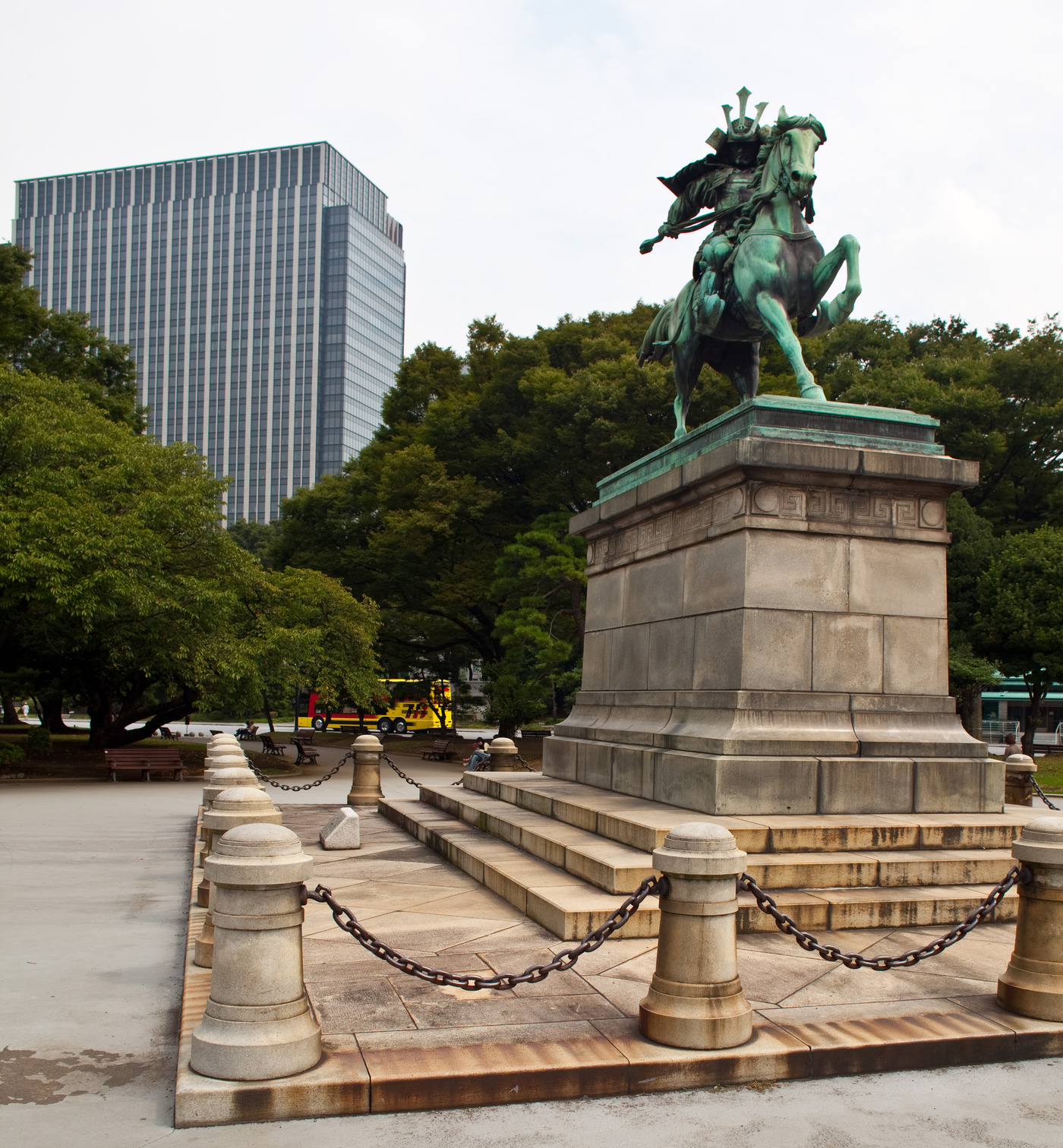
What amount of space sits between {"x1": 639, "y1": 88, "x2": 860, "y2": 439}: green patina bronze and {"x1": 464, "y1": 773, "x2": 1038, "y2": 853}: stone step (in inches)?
161

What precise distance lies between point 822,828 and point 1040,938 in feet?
7.52

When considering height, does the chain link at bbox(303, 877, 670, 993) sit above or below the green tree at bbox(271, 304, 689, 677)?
below

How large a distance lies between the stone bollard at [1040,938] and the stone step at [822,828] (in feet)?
6.98

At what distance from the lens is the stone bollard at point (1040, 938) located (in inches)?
217

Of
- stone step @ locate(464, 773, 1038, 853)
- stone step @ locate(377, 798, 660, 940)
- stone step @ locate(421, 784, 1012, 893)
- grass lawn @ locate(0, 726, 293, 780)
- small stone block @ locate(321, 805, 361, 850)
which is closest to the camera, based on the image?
stone step @ locate(377, 798, 660, 940)

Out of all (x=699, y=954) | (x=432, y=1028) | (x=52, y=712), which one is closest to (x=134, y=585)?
(x=432, y=1028)

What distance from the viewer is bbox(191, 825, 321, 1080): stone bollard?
4.57 meters

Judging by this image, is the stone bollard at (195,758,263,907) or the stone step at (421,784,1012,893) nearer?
the stone step at (421,784,1012,893)

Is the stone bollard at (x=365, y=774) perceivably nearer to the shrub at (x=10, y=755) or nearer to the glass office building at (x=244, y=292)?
the shrub at (x=10, y=755)

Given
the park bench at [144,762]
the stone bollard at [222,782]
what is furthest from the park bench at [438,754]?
the stone bollard at [222,782]

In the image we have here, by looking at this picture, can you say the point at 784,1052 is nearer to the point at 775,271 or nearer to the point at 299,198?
the point at 775,271

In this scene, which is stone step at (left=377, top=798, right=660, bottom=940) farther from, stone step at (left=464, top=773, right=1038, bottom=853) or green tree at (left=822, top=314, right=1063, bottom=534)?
green tree at (left=822, top=314, right=1063, bottom=534)

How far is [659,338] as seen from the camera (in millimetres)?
12977

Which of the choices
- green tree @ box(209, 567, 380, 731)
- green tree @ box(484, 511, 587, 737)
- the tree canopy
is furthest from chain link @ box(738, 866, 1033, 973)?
green tree @ box(484, 511, 587, 737)
